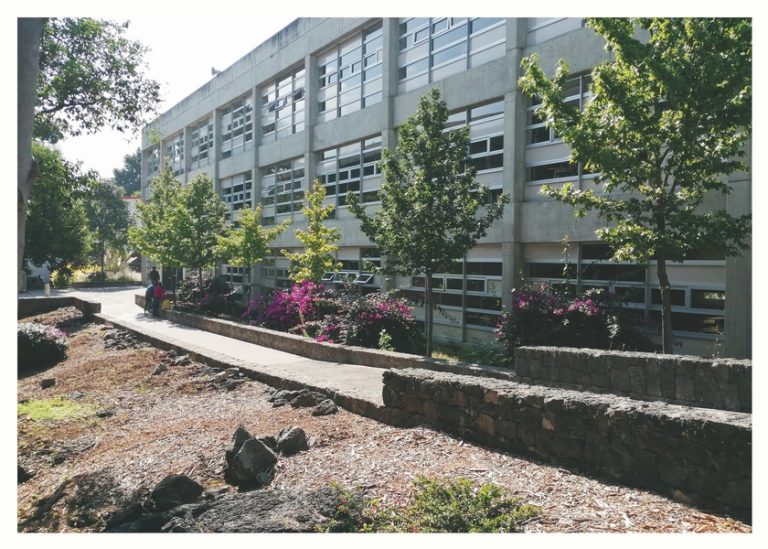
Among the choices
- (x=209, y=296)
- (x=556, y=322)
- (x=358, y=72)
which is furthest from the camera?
(x=209, y=296)

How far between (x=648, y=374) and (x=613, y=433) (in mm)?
3139

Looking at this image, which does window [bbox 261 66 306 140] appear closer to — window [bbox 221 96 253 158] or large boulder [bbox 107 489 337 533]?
window [bbox 221 96 253 158]

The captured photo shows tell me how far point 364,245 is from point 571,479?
15.4 metres

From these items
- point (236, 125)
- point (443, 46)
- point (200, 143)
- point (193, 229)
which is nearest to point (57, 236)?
point (200, 143)

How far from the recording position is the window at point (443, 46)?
596 inches

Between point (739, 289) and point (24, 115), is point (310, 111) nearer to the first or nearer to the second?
point (739, 289)

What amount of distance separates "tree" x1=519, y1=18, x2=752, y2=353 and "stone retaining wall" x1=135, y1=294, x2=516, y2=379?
9.54ft

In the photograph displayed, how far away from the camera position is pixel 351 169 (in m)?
20.8

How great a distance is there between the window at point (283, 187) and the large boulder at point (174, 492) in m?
18.7

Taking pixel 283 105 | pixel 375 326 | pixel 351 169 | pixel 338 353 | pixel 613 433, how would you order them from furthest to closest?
pixel 283 105, pixel 351 169, pixel 375 326, pixel 338 353, pixel 613 433

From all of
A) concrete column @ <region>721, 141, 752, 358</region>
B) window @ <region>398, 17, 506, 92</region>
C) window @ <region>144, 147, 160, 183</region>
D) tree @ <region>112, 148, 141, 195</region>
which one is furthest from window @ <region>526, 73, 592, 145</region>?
tree @ <region>112, 148, 141, 195</region>

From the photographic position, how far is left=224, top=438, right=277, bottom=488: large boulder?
562cm

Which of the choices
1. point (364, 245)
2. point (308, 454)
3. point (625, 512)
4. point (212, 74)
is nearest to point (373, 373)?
point (308, 454)

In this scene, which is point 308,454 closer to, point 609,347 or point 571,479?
point 571,479
